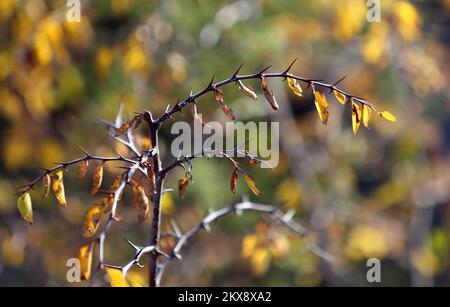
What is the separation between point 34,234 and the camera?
6.29 m

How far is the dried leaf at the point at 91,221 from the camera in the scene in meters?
2.21

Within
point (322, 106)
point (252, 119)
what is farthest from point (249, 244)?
point (252, 119)

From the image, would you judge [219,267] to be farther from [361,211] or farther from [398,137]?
[398,137]

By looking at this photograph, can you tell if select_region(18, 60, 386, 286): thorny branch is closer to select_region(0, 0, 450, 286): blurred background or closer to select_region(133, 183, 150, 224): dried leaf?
select_region(133, 183, 150, 224): dried leaf

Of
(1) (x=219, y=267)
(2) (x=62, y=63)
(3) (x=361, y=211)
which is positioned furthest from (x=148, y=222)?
(3) (x=361, y=211)

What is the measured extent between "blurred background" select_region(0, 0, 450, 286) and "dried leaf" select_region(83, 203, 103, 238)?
2.83 meters

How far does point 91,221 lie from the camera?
2238 mm

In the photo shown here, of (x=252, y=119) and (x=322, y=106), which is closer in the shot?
(x=322, y=106)

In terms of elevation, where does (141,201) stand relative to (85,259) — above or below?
above

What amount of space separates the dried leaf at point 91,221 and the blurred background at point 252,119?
283 centimetres

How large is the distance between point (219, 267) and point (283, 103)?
5.06 ft

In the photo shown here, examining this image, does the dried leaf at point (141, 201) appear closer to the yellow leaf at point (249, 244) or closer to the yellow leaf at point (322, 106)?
A: the yellow leaf at point (322, 106)

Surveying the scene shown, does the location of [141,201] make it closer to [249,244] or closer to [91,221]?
[91,221]

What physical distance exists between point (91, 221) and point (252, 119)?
14.4 feet
